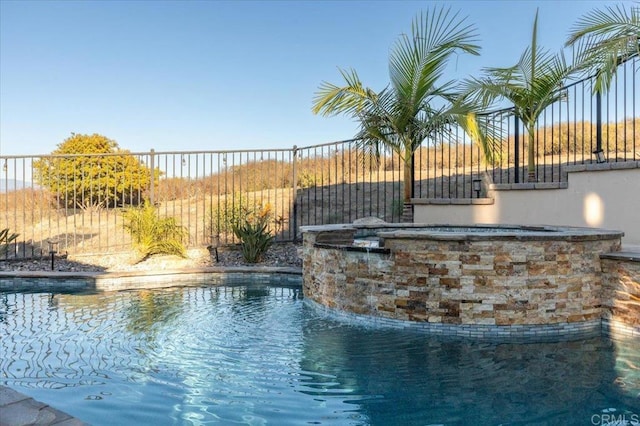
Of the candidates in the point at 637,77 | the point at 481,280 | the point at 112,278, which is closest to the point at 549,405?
the point at 481,280

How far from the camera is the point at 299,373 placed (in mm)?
2934

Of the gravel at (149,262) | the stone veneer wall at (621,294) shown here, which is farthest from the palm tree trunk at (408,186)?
the stone veneer wall at (621,294)

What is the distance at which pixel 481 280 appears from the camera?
3643mm

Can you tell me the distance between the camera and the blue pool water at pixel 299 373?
2303 mm

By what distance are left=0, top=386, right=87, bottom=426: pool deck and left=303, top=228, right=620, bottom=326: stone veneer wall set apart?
2.72 m

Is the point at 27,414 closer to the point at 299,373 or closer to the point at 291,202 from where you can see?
the point at 299,373

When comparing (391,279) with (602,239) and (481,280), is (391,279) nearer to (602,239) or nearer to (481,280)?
(481,280)

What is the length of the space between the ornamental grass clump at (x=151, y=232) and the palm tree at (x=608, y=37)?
689cm

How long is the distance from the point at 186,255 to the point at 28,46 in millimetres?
6126

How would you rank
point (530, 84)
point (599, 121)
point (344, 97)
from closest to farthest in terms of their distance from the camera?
point (599, 121) → point (530, 84) → point (344, 97)

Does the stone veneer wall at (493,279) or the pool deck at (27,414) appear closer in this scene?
the pool deck at (27,414)
